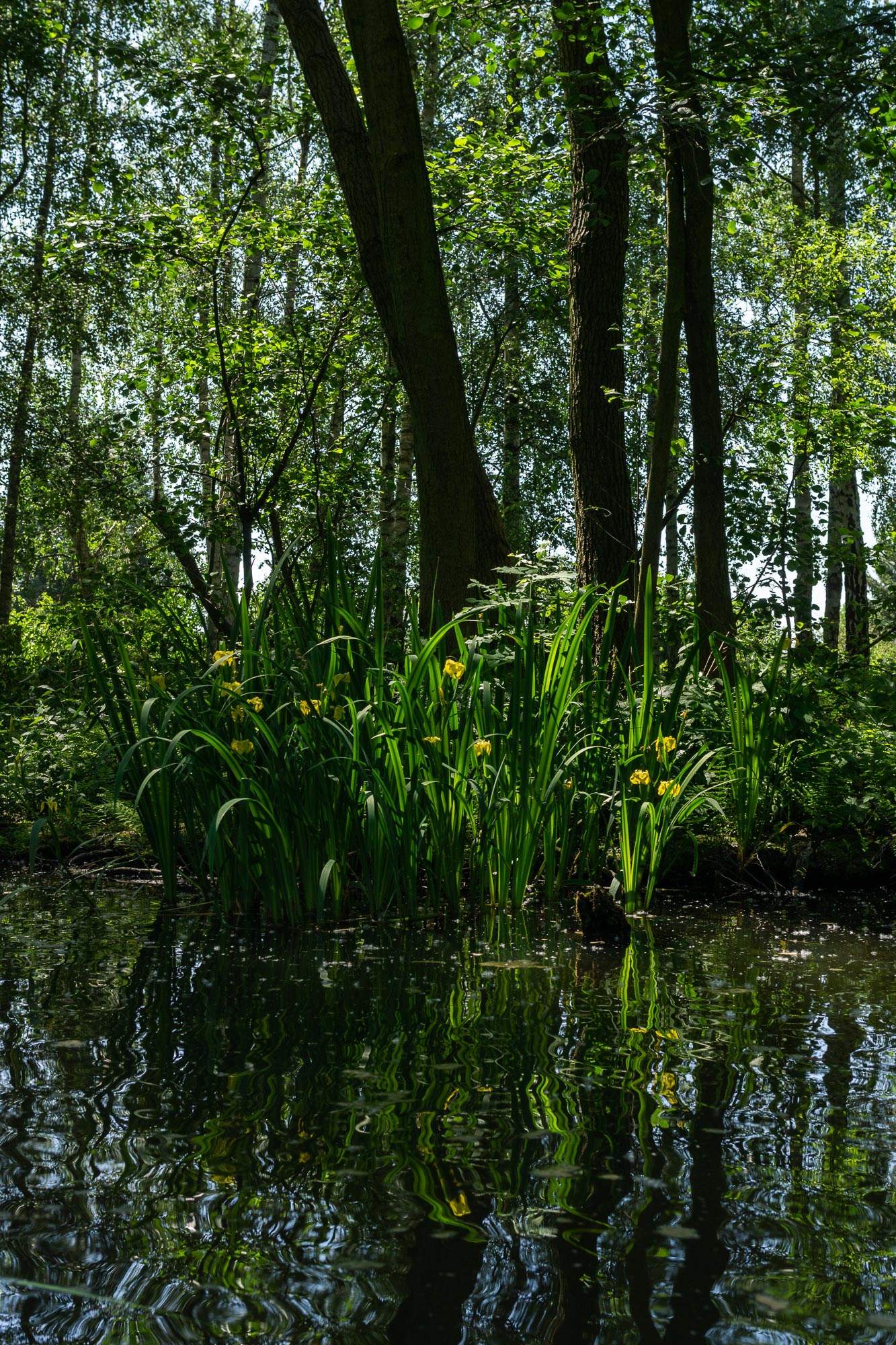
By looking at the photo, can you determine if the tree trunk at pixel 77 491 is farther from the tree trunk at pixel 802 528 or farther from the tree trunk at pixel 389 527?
the tree trunk at pixel 802 528

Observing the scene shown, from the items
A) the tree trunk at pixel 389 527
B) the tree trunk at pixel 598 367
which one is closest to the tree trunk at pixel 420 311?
the tree trunk at pixel 598 367

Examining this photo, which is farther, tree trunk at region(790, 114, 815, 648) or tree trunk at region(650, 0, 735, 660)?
tree trunk at region(790, 114, 815, 648)

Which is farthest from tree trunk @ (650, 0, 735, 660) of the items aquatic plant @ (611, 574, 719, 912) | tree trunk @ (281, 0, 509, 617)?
aquatic plant @ (611, 574, 719, 912)

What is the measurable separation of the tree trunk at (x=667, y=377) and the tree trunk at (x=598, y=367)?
1.31ft

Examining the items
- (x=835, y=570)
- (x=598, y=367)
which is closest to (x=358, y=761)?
(x=598, y=367)

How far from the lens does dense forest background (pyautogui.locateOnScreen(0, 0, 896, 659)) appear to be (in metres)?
4.44

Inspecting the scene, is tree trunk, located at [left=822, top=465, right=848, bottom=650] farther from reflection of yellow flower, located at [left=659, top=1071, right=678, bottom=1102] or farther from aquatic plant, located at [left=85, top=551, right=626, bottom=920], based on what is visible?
reflection of yellow flower, located at [left=659, top=1071, right=678, bottom=1102]

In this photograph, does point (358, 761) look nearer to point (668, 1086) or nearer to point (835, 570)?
point (668, 1086)

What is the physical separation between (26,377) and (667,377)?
8979 millimetres

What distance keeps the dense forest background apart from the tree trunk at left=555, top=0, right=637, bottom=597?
2 centimetres

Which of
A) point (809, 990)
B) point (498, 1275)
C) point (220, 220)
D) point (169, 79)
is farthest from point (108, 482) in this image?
point (498, 1275)

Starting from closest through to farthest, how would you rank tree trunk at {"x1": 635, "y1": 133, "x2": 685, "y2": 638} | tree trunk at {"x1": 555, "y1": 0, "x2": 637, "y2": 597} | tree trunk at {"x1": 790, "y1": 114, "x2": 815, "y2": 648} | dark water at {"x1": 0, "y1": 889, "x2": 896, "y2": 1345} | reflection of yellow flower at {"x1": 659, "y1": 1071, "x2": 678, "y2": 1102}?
dark water at {"x1": 0, "y1": 889, "x2": 896, "y2": 1345} < reflection of yellow flower at {"x1": 659, "y1": 1071, "x2": 678, "y2": 1102} < tree trunk at {"x1": 635, "y1": 133, "x2": 685, "y2": 638} < tree trunk at {"x1": 555, "y1": 0, "x2": 637, "y2": 597} < tree trunk at {"x1": 790, "y1": 114, "x2": 815, "y2": 648}

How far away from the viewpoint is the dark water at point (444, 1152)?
3.27ft

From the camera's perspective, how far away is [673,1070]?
1688mm
